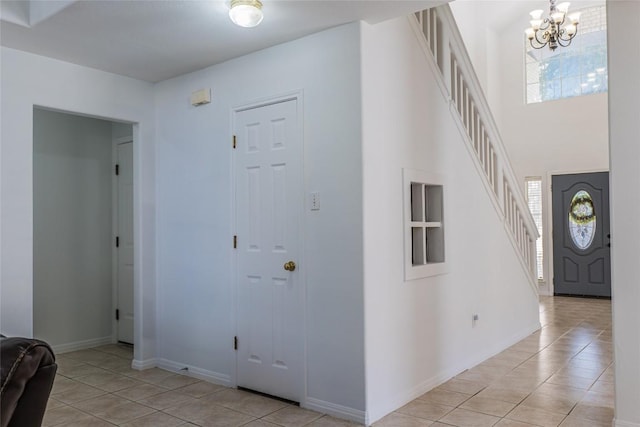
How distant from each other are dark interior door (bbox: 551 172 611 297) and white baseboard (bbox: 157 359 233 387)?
622cm

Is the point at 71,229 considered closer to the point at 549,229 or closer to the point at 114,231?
the point at 114,231

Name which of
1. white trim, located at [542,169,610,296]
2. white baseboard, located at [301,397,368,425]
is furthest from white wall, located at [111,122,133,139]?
white trim, located at [542,169,610,296]

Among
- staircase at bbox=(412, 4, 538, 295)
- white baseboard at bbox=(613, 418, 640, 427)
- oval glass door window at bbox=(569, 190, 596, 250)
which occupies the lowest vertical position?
white baseboard at bbox=(613, 418, 640, 427)

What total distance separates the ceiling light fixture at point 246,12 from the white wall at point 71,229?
291cm

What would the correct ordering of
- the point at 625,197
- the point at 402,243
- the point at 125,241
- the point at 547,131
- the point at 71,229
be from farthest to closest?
the point at 547,131
the point at 125,241
the point at 71,229
the point at 402,243
the point at 625,197

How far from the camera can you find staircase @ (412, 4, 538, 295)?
149 inches

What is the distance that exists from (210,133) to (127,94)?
85 cm

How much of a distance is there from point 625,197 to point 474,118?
6.22 ft

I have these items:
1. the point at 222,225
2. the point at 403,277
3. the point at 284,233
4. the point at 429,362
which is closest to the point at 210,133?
the point at 222,225

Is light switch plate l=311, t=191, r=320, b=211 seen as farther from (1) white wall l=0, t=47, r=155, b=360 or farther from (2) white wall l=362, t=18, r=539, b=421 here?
(1) white wall l=0, t=47, r=155, b=360

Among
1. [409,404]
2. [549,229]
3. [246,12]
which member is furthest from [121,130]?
[549,229]

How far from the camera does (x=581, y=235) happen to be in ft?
25.4

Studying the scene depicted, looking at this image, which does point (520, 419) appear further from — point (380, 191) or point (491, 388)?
point (380, 191)

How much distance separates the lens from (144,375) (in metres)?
3.92
